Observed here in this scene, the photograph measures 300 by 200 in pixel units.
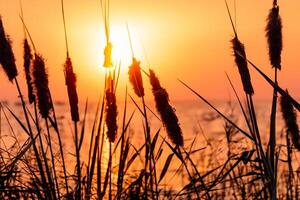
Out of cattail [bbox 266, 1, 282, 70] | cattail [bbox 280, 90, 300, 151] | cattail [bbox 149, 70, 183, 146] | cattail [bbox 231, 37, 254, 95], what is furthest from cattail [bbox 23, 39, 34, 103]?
cattail [bbox 280, 90, 300, 151]

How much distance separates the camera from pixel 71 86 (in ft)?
8.98

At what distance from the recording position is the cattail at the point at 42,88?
2789mm

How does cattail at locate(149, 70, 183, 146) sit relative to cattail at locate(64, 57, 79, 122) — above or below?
below

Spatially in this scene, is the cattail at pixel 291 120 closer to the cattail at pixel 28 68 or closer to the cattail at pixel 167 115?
the cattail at pixel 167 115

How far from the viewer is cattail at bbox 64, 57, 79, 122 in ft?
8.98

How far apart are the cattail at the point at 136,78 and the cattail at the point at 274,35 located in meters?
0.55

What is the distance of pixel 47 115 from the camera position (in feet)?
9.19

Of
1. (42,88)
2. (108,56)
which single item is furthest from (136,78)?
(42,88)

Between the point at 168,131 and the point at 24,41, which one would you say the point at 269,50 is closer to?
the point at 168,131

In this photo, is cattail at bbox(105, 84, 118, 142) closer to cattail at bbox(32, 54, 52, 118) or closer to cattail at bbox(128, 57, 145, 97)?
cattail at bbox(128, 57, 145, 97)

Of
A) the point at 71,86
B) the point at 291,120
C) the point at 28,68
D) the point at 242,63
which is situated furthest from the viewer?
the point at 291,120

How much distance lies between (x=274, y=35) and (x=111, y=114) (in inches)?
29.9

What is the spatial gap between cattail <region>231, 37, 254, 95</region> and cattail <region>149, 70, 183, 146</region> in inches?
12.7

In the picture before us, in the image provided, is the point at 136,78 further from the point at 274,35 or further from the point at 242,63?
the point at 274,35
